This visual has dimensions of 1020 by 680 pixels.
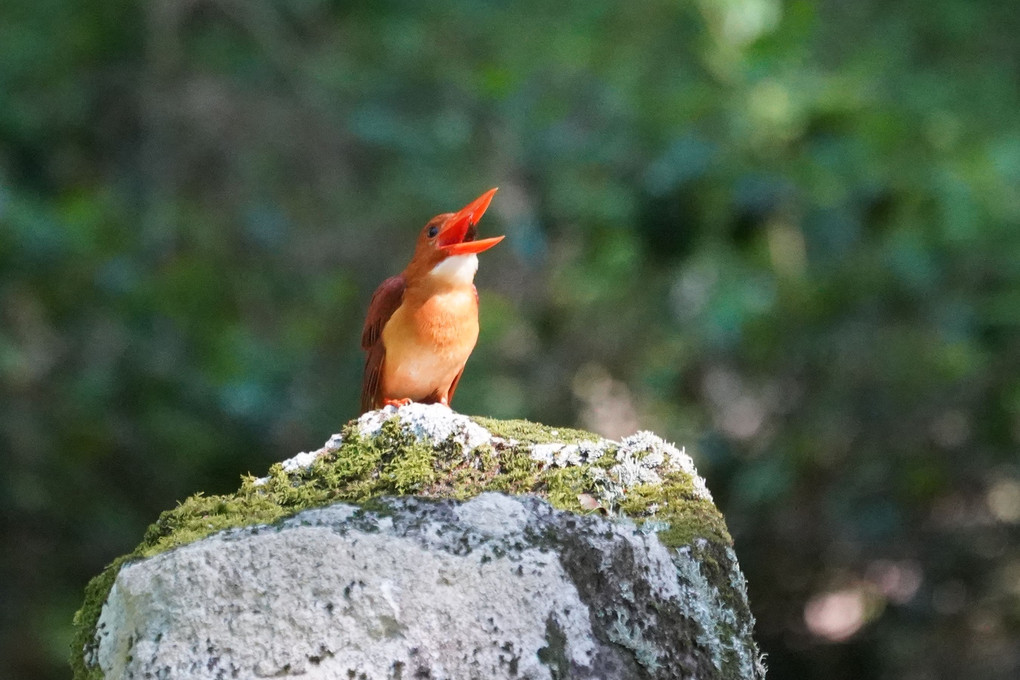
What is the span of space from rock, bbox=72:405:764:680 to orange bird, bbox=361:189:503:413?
82 cm

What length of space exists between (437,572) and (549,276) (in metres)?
5.13

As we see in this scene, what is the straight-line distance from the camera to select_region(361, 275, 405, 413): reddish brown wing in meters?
3.38

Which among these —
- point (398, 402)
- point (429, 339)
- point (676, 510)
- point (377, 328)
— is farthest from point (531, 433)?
point (377, 328)

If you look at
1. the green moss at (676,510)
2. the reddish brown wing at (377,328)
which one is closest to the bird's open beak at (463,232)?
the reddish brown wing at (377,328)

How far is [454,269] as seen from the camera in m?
3.18

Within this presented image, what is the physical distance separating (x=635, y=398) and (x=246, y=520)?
540cm

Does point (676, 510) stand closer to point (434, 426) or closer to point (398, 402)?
point (434, 426)

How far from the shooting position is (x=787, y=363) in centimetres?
680

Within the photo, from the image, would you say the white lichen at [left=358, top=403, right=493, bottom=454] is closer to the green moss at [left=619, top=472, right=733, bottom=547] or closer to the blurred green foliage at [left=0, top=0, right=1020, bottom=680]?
the green moss at [left=619, top=472, right=733, bottom=547]

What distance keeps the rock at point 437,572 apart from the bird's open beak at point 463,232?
2.80ft

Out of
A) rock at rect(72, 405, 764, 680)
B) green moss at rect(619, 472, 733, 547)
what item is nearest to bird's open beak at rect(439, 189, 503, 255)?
rock at rect(72, 405, 764, 680)

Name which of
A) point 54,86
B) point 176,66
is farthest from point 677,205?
point 54,86

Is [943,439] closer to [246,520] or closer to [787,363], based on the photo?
[787,363]

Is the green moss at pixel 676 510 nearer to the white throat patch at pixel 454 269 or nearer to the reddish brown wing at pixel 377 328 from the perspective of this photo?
the white throat patch at pixel 454 269
